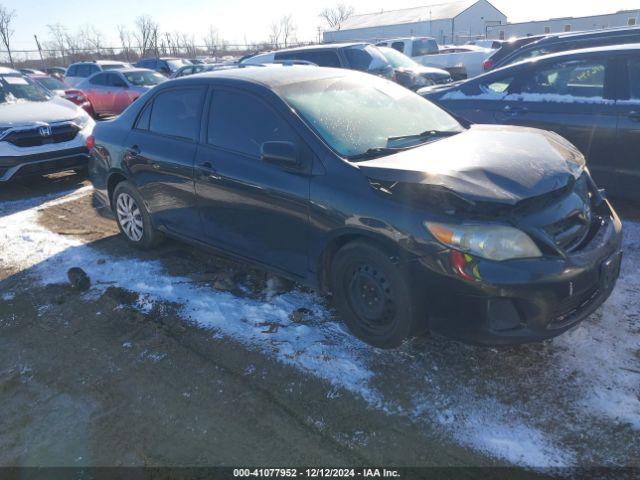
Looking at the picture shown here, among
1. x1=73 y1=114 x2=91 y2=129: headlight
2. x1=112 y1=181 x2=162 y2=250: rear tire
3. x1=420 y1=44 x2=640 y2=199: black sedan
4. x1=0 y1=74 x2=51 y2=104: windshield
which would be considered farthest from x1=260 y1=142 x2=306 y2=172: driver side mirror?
x1=0 y1=74 x2=51 y2=104: windshield

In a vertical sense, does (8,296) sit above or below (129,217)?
below

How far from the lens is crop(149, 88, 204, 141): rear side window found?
4.18 meters

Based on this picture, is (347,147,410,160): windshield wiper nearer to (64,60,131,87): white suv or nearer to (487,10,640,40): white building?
(64,60,131,87): white suv

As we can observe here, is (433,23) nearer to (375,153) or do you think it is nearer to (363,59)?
(363,59)

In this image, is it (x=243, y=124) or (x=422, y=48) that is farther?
(x=422, y=48)

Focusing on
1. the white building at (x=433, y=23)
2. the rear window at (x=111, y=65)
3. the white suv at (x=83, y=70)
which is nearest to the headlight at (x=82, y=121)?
the white suv at (x=83, y=70)

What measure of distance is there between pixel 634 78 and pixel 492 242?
3.40 m

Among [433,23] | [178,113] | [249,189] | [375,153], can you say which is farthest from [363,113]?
[433,23]

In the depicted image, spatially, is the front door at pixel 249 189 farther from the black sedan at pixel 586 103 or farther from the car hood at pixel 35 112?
the car hood at pixel 35 112

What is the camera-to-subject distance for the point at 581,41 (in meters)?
7.12

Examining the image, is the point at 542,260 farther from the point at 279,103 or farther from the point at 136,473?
the point at 136,473

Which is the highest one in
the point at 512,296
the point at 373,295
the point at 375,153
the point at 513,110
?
Answer: the point at 375,153

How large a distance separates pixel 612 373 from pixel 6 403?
3545 millimetres

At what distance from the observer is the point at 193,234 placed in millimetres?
4371
